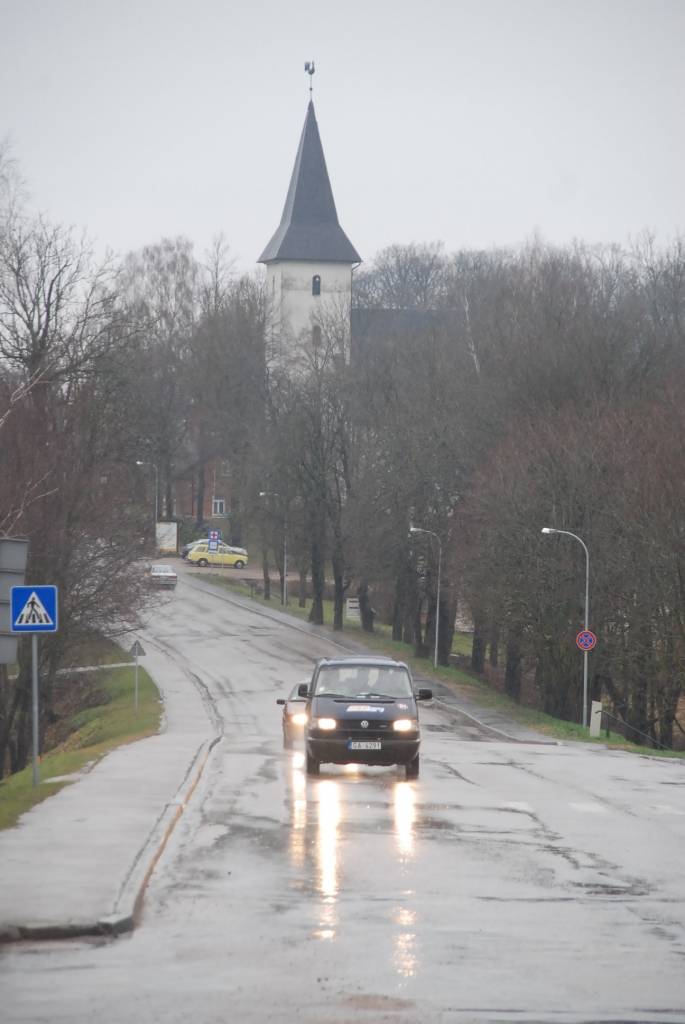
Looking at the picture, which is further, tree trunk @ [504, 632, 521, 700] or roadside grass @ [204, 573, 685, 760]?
tree trunk @ [504, 632, 521, 700]

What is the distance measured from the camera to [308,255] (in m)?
121

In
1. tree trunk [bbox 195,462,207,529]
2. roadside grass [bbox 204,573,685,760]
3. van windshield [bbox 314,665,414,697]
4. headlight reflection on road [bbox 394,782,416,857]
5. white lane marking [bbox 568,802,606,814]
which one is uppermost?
tree trunk [bbox 195,462,207,529]

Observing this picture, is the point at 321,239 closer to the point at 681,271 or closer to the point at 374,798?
the point at 681,271

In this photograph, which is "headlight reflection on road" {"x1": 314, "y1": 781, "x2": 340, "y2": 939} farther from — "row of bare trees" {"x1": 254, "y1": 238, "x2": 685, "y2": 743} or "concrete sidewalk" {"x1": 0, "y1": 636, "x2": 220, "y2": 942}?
"row of bare trees" {"x1": 254, "y1": 238, "x2": 685, "y2": 743}

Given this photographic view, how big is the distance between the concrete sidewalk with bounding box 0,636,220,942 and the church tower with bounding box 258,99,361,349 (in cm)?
9467

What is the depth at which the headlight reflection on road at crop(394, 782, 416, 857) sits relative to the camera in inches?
616

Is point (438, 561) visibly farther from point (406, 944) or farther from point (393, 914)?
point (406, 944)

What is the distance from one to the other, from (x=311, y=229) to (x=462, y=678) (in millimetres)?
66534

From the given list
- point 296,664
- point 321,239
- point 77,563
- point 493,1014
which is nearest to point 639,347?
point 296,664

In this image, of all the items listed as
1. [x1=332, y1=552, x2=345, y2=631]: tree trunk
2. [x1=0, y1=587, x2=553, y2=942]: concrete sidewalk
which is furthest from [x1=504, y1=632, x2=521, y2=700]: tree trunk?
[x1=0, y1=587, x2=553, y2=942]: concrete sidewalk

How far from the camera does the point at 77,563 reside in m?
43.2

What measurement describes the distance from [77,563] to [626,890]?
3142 cm

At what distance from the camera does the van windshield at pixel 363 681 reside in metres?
23.3

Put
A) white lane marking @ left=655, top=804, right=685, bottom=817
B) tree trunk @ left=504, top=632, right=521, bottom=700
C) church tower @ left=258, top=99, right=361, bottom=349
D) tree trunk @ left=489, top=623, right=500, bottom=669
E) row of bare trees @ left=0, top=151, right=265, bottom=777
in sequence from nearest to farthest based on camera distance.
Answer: white lane marking @ left=655, top=804, right=685, bottom=817, row of bare trees @ left=0, top=151, right=265, bottom=777, tree trunk @ left=504, top=632, right=521, bottom=700, tree trunk @ left=489, top=623, right=500, bottom=669, church tower @ left=258, top=99, right=361, bottom=349
